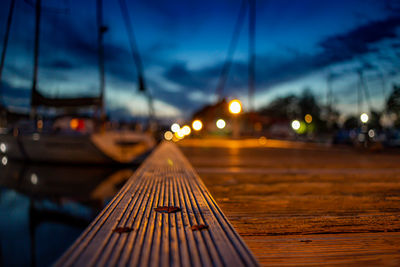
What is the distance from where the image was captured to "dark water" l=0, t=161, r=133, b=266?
7867 millimetres

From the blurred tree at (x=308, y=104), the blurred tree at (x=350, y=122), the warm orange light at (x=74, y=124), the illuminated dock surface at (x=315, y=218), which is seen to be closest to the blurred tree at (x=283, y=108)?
the blurred tree at (x=308, y=104)

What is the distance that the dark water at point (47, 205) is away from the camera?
7.87 metres

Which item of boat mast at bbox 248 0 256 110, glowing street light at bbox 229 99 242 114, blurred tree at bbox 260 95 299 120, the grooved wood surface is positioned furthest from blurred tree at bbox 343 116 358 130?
the grooved wood surface

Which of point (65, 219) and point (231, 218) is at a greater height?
point (231, 218)

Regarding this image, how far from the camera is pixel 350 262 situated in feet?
7.64

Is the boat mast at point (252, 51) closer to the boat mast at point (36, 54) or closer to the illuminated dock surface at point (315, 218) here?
the illuminated dock surface at point (315, 218)

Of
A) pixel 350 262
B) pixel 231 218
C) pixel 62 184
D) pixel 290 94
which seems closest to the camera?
pixel 350 262

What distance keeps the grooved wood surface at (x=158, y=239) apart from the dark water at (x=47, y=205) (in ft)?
19.7

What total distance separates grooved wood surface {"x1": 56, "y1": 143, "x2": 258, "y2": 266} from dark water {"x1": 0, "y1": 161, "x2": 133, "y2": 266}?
600 cm

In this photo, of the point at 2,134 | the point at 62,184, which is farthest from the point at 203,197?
the point at 2,134

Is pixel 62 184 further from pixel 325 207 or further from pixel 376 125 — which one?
pixel 376 125

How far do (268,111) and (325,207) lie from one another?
10064cm

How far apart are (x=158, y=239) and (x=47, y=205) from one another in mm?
12387

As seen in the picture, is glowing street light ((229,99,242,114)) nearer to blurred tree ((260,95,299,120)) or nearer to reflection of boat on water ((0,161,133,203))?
reflection of boat on water ((0,161,133,203))
